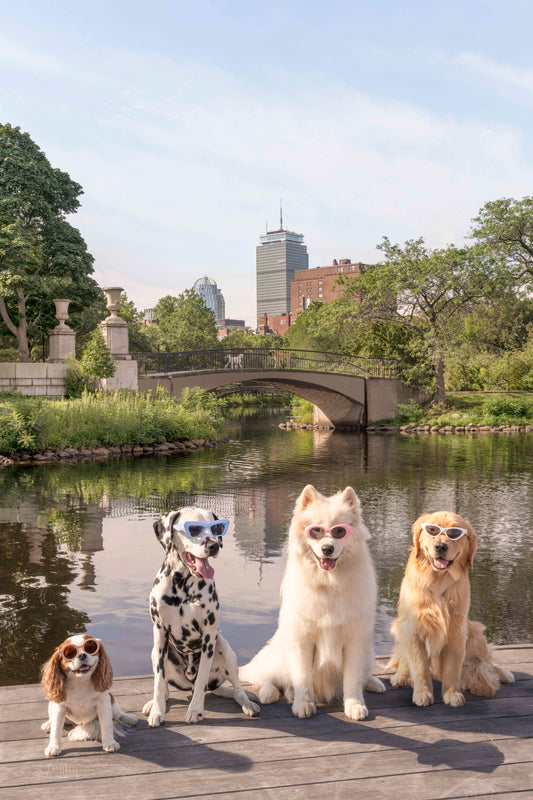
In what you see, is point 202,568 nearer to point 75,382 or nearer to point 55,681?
point 55,681

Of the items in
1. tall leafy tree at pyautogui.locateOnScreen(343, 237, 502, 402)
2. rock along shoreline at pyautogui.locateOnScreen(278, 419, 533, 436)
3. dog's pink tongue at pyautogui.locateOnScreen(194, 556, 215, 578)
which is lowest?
rock along shoreline at pyautogui.locateOnScreen(278, 419, 533, 436)

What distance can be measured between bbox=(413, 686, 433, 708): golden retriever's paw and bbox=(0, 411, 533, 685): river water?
2.82 m

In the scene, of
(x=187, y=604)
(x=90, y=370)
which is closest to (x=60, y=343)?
(x=90, y=370)

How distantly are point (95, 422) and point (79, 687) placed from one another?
20.4 meters

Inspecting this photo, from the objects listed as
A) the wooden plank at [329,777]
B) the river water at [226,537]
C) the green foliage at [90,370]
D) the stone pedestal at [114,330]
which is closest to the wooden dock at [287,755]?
the wooden plank at [329,777]

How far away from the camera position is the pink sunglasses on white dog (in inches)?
134

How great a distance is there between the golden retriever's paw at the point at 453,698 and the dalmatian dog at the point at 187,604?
105 cm

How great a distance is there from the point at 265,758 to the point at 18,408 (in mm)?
19969

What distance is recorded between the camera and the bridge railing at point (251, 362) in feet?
109

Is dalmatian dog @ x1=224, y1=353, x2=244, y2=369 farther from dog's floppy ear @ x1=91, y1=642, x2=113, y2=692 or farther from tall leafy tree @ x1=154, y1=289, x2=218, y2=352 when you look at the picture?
dog's floppy ear @ x1=91, y1=642, x2=113, y2=692

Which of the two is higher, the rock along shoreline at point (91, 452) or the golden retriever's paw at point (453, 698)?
the golden retriever's paw at point (453, 698)

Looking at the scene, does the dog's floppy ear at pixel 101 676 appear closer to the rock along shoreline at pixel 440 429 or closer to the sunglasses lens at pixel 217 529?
the sunglasses lens at pixel 217 529

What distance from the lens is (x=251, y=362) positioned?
39.8m

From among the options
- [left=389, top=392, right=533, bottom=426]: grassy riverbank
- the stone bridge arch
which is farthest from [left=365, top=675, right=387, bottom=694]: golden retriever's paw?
[left=389, top=392, right=533, bottom=426]: grassy riverbank
